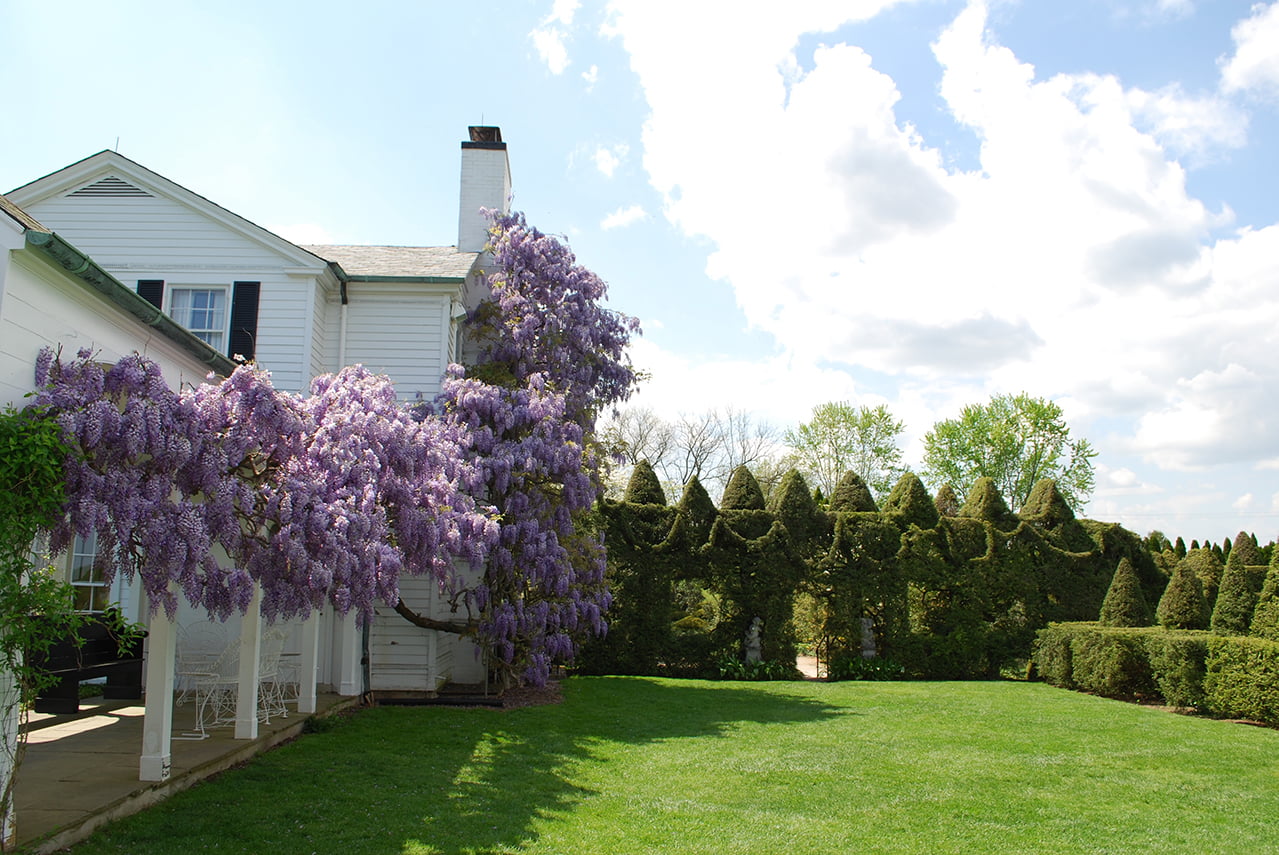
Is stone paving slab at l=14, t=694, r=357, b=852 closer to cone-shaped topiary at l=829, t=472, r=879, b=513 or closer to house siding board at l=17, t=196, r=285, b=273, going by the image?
house siding board at l=17, t=196, r=285, b=273

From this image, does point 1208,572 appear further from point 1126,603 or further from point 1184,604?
point 1184,604

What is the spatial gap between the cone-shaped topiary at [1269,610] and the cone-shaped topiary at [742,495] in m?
8.38

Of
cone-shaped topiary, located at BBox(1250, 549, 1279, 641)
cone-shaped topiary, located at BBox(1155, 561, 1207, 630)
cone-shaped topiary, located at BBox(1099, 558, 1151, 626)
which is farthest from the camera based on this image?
cone-shaped topiary, located at BBox(1099, 558, 1151, 626)

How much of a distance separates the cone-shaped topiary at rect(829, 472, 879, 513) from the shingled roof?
909 cm

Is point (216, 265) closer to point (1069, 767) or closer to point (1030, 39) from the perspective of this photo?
point (1030, 39)

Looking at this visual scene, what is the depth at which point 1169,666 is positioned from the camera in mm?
13195

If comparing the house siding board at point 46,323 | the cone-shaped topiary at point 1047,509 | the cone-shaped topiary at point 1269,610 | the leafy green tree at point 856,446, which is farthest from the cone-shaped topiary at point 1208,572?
the leafy green tree at point 856,446

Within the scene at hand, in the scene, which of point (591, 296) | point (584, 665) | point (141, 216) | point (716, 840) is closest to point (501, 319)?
point (591, 296)

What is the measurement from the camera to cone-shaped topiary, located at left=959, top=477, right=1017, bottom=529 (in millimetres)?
18141

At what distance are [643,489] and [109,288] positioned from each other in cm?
1230

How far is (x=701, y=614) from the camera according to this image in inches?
792

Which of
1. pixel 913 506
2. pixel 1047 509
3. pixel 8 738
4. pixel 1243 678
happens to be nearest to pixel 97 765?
pixel 8 738

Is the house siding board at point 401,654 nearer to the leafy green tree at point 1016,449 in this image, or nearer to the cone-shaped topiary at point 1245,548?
the cone-shaped topiary at point 1245,548

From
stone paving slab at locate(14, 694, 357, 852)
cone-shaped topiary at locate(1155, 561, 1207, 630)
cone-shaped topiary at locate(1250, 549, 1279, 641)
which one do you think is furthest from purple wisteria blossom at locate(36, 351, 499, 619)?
cone-shaped topiary at locate(1155, 561, 1207, 630)
